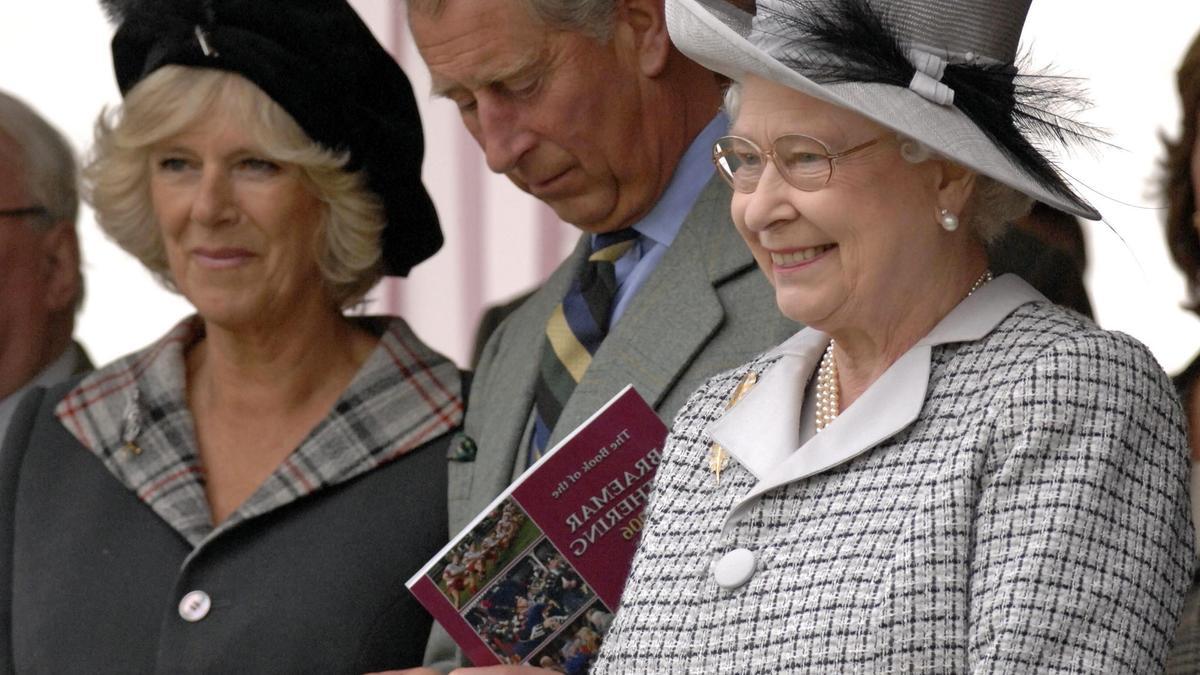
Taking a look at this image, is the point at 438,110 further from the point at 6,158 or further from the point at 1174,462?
the point at 1174,462

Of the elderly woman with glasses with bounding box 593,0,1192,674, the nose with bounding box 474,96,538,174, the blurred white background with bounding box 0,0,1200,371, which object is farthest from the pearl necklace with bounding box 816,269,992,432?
the blurred white background with bounding box 0,0,1200,371

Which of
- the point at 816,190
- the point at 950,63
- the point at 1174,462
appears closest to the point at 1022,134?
the point at 950,63

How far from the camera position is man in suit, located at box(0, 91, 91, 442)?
154 inches

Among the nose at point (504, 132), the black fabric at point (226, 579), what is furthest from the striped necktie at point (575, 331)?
the black fabric at point (226, 579)

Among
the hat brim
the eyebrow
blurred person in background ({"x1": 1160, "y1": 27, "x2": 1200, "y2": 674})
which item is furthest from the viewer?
the eyebrow

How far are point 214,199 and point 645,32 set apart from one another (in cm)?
80

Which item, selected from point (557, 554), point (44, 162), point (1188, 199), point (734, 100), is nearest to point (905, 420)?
point (734, 100)

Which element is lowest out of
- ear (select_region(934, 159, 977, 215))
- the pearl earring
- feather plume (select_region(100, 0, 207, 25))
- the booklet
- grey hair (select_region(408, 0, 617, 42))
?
the booklet

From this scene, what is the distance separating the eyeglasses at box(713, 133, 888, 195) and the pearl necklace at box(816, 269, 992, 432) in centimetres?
22

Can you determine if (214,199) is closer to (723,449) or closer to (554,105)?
(554,105)

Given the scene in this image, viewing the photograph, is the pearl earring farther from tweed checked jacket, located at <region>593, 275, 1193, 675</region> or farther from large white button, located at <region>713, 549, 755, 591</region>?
large white button, located at <region>713, 549, 755, 591</region>

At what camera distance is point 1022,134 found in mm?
2074

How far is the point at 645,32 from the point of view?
2984 millimetres

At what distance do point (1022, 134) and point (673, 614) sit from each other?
26.4 inches
